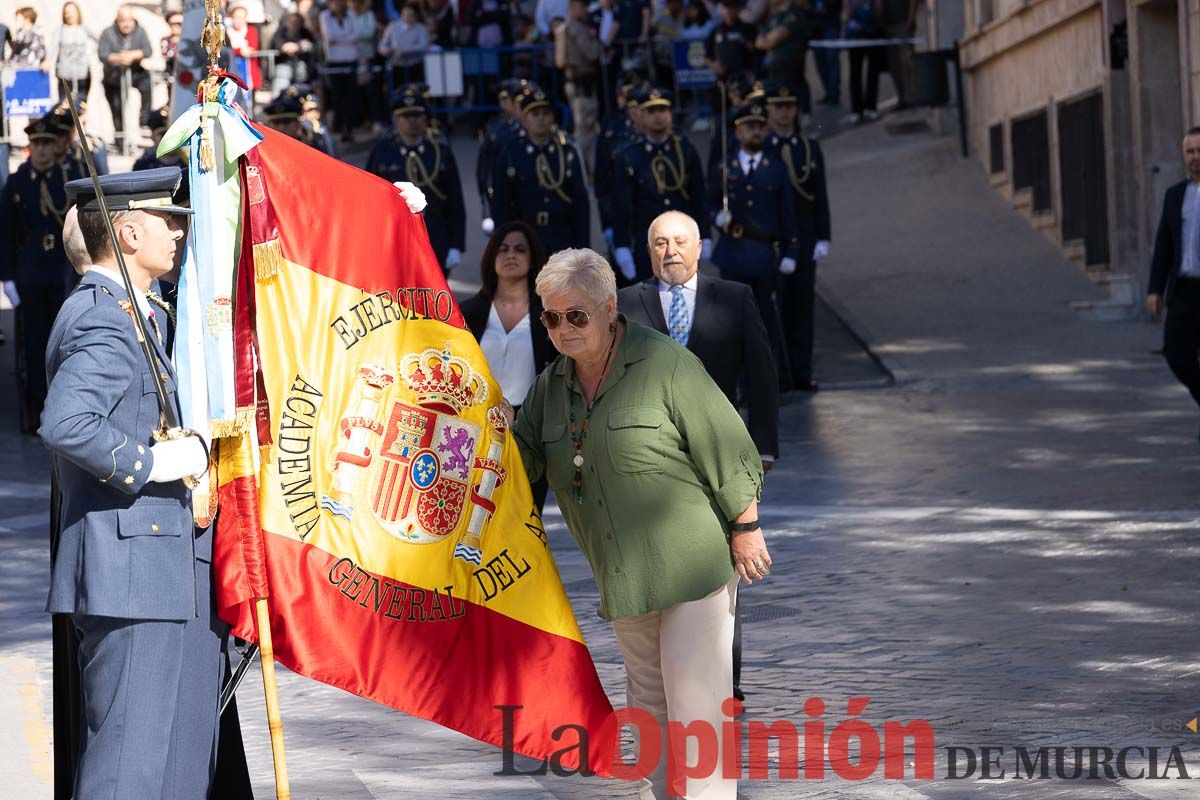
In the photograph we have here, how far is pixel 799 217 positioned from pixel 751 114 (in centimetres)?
102

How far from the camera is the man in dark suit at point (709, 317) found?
7.23 meters

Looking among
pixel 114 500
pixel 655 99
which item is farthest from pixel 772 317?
pixel 114 500

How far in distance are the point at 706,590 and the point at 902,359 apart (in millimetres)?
10913

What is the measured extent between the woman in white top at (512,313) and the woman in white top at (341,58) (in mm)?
22537

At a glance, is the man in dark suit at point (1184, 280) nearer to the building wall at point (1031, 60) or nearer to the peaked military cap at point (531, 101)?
the peaked military cap at point (531, 101)

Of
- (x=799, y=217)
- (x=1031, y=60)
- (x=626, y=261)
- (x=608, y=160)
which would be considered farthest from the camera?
(x=1031, y=60)

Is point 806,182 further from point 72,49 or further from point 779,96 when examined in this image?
point 72,49

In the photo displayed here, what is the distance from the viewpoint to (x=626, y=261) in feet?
52.7

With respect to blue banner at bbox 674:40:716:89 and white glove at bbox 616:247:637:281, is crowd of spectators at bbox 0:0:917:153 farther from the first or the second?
white glove at bbox 616:247:637:281

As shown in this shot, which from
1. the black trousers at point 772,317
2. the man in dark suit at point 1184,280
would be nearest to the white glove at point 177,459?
the man in dark suit at point 1184,280

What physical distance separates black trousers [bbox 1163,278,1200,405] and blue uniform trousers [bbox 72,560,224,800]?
27.0ft

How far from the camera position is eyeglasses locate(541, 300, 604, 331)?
5.61 m

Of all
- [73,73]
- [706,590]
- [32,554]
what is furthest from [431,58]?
[706,590]

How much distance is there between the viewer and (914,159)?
83.3ft
